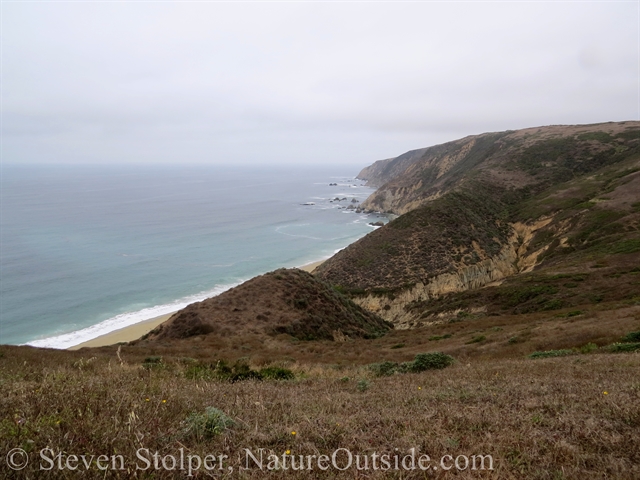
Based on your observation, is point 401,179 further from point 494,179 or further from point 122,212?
point 122,212

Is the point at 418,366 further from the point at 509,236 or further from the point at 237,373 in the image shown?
the point at 509,236

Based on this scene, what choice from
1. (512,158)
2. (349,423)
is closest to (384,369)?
(349,423)

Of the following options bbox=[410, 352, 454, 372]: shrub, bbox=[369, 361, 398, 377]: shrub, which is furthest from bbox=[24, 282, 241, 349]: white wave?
bbox=[410, 352, 454, 372]: shrub

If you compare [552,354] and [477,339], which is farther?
[477,339]

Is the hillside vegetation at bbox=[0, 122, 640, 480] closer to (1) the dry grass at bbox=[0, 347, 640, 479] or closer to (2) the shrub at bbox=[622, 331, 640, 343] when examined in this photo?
(1) the dry grass at bbox=[0, 347, 640, 479]

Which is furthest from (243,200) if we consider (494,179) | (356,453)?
(356,453)

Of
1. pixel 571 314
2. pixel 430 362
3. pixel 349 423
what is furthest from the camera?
pixel 571 314
